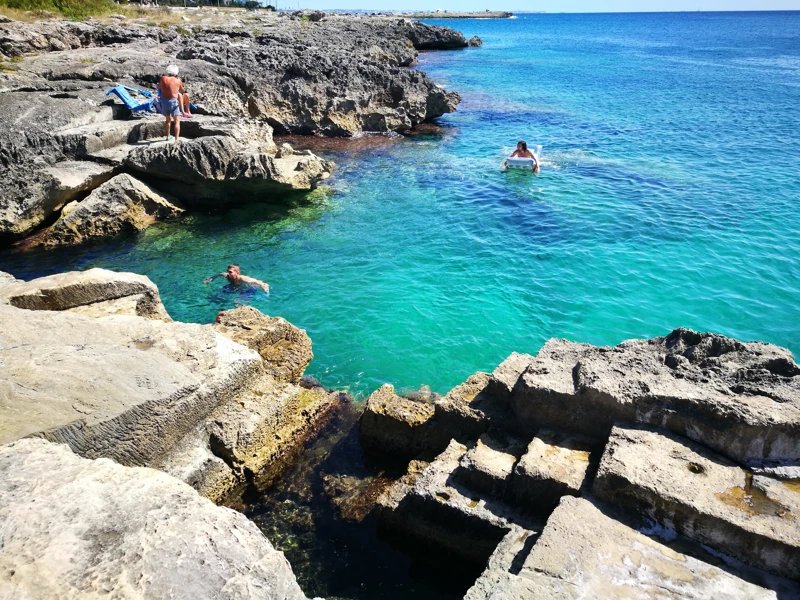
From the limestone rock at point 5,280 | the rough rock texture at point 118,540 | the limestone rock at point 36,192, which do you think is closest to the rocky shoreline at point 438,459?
the rough rock texture at point 118,540

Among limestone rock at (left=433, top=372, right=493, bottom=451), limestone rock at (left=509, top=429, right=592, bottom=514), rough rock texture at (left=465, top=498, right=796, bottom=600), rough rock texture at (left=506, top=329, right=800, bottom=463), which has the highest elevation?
rough rock texture at (left=506, top=329, right=800, bottom=463)

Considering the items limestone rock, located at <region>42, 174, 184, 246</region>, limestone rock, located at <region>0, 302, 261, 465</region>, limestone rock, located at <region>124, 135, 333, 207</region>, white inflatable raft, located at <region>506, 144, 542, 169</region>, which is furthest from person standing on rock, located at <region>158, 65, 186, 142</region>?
white inflatable raft, located at <region>506, 144, 542, 169</region>

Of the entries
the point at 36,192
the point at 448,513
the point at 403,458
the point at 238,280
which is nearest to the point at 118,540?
the point at 448,513

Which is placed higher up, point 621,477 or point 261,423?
point 621,477

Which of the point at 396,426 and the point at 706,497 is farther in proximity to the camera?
the point at 396,426

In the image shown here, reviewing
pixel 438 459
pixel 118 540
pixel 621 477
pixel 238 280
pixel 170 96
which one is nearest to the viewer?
pixel 118 540

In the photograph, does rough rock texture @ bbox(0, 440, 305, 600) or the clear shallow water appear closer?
rough rock texture @ bbox(0, 440, 305, 600)

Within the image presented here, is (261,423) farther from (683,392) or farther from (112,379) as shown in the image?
(683,392)

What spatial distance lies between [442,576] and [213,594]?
12.0ft

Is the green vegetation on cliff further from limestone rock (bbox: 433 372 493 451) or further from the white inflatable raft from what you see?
limestone rock (bbox: 433 372 493 451)

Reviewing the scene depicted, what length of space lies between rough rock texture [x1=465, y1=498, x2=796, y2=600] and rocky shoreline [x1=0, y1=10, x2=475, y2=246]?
1389 cm

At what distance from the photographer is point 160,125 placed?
17.1 meters

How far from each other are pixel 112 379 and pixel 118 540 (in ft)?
9.52

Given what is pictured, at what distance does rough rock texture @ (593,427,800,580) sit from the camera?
4672 mm
